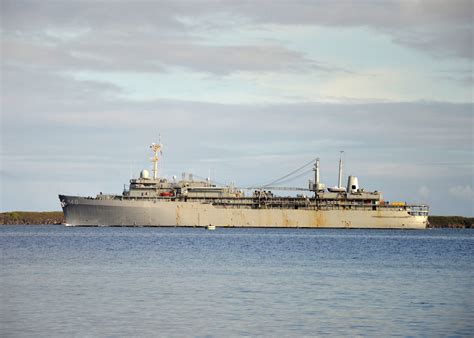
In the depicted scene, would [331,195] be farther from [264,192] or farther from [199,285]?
[199,285]

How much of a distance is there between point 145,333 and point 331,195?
103m

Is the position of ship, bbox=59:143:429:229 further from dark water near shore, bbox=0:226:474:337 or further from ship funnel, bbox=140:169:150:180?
dark water near shore, bbox=0:226:474:337

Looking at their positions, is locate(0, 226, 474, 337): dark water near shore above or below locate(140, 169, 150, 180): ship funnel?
below

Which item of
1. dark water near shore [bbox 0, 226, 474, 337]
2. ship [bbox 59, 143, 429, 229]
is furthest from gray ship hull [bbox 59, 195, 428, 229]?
dark water near shore [bbox 0, 226, 474, 337]

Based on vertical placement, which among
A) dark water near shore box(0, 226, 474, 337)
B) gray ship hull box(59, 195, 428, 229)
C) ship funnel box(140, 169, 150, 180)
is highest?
ship funnel box(140, 169, 150, 180)

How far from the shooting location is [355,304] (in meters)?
28.3

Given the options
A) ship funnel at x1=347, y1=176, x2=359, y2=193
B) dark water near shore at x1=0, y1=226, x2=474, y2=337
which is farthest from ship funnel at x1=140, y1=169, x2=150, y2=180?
dark water near shore at x1=0, y1=226, x2=474, y2=337

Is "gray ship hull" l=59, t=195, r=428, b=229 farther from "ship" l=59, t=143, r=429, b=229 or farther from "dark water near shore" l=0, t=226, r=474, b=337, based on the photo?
"dark water near shore" l=0, t=226, r=474, b=337

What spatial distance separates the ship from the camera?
11262 cm

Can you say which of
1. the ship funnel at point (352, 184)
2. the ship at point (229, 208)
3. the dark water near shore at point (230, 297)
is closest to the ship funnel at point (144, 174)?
the ship at point (229, 208)

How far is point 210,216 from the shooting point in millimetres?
118062

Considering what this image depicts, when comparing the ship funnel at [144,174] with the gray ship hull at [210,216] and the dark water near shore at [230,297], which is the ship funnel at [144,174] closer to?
the gray ship hull at [210,216]

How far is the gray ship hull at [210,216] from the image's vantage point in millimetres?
111938

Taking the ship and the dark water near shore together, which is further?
the ship
